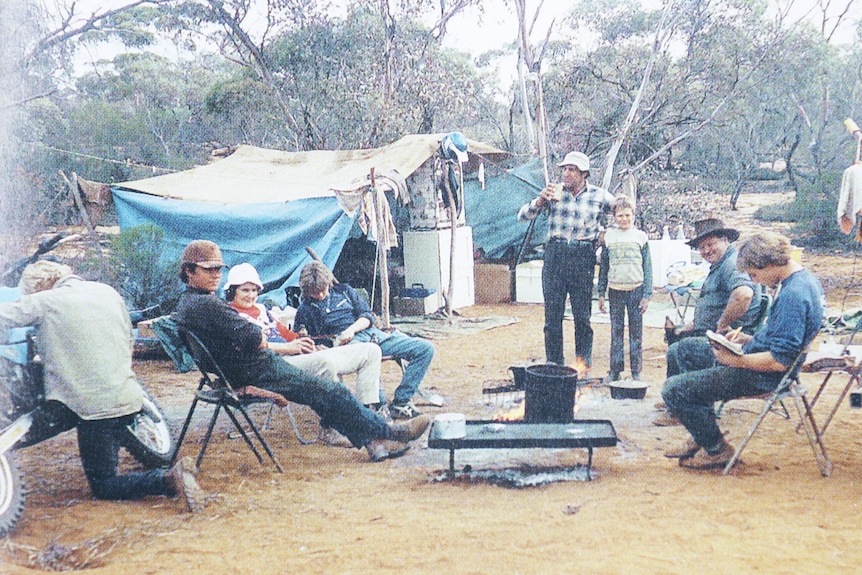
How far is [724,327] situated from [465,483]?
6.26ft

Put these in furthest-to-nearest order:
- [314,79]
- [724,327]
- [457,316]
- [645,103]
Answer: [314,79] → [645,103] → [457,316] → [724,327]

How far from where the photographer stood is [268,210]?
827 cm

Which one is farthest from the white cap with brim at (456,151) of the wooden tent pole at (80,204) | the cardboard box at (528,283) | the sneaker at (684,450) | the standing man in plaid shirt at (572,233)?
the sneaker at (684,450)

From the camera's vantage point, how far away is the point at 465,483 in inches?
150

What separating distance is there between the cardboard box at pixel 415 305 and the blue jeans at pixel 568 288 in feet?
12.3

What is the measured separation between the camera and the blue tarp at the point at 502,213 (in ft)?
37.5

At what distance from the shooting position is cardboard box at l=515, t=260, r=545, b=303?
10336 millimetres

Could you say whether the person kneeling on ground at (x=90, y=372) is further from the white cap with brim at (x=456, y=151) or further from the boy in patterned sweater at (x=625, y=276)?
the white cap with brim at (x=456, y=151)

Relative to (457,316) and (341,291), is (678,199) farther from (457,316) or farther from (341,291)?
(341,291)

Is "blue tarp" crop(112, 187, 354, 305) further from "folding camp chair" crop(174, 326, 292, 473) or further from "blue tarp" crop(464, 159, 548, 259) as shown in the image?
"folding camp chair" crop(174, 326, 292, 473)

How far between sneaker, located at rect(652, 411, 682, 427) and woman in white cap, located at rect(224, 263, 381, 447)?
1.85m

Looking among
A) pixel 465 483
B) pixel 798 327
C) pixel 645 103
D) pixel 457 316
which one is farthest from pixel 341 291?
pixel 645 103

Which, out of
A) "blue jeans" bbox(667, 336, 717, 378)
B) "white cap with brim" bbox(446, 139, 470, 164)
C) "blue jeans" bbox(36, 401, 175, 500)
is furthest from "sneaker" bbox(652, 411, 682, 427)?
"white cap with brim" bbox(446, 139, 470, 164)

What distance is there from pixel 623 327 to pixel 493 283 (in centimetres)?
479
